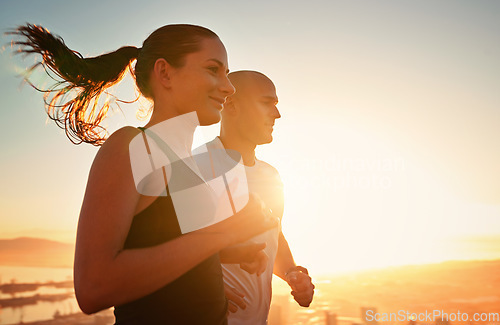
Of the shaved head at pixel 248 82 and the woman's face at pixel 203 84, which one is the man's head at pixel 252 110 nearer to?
the shaved head at pixel 248 82

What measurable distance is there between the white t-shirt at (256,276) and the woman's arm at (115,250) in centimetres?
207

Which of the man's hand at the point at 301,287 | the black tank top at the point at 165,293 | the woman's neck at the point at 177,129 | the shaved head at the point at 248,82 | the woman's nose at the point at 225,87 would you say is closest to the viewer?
the black tank top at the point at 165,293

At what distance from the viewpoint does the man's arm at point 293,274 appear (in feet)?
11.3

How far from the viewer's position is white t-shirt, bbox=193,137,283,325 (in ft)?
11.9

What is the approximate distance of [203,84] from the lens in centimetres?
214

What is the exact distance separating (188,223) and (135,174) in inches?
11.8

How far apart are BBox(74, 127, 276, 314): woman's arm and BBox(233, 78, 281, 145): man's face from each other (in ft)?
9.20

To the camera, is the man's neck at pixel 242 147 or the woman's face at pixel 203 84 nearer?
the woman's face at pixel 203 84

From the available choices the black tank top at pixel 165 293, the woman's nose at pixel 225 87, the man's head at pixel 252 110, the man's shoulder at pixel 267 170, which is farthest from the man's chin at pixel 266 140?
the black tank top at pixel 165 293

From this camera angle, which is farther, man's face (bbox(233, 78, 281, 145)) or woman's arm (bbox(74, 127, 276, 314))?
man's face (bbox(233, 78, 281, 145))

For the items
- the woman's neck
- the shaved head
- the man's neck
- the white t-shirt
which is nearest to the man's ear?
the woman's neck

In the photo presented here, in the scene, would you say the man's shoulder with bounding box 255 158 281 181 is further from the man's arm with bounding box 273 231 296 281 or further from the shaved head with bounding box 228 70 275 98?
the shaved head with bounding box 228 70 275 98

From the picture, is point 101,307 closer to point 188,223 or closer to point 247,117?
point 188,223

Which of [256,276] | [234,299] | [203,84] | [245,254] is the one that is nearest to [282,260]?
[256,276]
